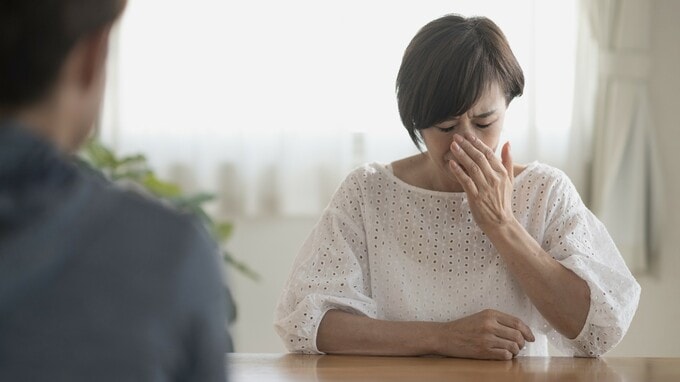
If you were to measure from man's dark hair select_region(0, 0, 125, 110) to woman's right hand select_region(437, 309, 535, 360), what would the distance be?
129 cm

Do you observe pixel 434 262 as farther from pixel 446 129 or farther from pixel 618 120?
pixel 618 120

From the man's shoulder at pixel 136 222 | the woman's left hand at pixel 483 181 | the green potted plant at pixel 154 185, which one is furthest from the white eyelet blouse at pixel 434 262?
the man's shoulder at pixel 136 222

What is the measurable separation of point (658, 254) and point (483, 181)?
172 centimetres

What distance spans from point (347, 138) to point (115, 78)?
829 millimetres

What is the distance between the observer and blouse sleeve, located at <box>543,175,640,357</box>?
6.26 feet

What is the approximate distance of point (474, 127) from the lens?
2.05 metres

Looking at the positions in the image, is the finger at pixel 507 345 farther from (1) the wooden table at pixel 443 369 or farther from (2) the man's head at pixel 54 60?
(2) the man's head at pixel 54 60

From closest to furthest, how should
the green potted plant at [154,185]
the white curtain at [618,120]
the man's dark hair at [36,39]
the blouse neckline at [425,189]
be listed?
1. the man's dark hair at [36,39]
2. the blouse neckline at [425,189]
3. the green potted plant at [154,185]
4. the white curtain at [618,120]

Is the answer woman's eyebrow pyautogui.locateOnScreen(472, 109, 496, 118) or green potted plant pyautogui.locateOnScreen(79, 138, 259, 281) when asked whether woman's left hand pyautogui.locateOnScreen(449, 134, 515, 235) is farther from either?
green potted plant pyautogui.locateOnScreen(79, 138, 259, 281)

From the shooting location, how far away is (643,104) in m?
3.50

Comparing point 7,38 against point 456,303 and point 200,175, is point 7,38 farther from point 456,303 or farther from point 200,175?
point 200,175

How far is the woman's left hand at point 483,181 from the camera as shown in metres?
2.02

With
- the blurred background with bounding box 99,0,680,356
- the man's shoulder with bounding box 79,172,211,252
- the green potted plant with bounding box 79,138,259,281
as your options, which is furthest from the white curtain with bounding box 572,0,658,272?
the man's shoulder with bounding box 79,172,211,252

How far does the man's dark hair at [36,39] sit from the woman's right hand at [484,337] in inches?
50.6
